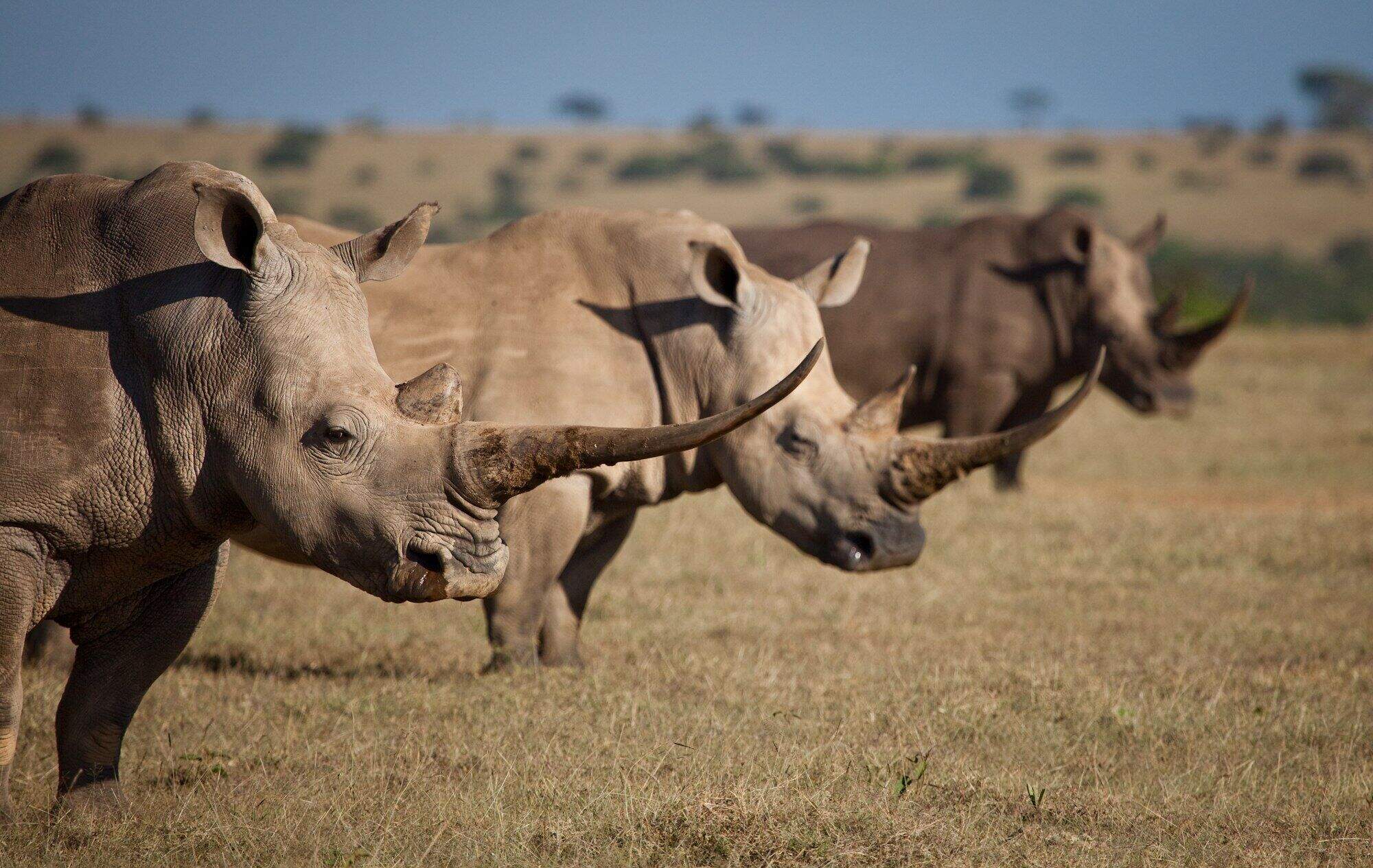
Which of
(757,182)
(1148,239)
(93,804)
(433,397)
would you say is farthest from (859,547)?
(757,182)

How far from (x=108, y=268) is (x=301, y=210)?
155 feet

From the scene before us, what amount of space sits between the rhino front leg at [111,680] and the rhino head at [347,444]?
0.57m

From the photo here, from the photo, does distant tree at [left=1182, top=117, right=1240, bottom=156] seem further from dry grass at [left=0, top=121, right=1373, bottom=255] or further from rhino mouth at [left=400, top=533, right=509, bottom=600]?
A: rhino mouth at [left=400, top=533, right=509, bottom=600]

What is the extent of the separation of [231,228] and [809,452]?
2405 mm

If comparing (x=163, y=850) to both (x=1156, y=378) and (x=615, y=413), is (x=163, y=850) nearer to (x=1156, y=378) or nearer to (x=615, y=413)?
(x=615, y=413)

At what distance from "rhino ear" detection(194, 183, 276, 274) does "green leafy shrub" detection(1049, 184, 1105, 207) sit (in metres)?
54.5

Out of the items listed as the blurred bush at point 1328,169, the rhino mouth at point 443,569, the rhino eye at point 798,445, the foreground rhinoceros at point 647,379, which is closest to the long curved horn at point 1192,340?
the foreground rhinoceros at point 647,379

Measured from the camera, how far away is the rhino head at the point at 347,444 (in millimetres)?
3449

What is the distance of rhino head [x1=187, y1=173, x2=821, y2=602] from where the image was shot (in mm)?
3449

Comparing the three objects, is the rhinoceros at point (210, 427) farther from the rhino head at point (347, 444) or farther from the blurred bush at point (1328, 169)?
the blurred bush at point (1328, 169)

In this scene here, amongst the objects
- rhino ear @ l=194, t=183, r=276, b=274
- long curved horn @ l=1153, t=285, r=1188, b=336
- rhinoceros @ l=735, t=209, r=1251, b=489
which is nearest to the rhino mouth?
rhino ear @ l=194, t=183, r=276, b=274

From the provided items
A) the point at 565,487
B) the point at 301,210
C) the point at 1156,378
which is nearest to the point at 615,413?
the point at 565,487

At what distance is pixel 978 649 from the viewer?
20.2 ft

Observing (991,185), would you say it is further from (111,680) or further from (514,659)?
(111,680)
